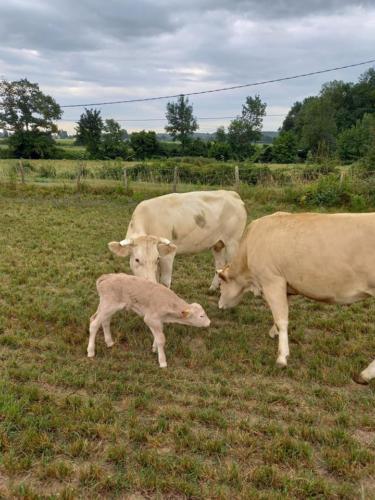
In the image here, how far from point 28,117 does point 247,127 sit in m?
40.0

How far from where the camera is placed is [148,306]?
5289 millimetres

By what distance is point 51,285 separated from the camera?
26.5 feet

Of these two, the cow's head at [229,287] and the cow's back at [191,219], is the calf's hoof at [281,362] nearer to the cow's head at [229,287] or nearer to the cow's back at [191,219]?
the cow's head at [229,287]

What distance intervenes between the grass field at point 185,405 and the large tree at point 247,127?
72.2 metres

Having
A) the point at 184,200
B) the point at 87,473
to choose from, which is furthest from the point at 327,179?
the point at 87,473

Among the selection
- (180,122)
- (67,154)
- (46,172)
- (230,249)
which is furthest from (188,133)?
(230,249)

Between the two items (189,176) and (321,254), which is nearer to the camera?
(321,254)

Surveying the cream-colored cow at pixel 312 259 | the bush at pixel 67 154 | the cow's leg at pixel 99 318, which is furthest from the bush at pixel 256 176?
the bush at pixel 67 154

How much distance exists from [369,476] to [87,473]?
2160 mm

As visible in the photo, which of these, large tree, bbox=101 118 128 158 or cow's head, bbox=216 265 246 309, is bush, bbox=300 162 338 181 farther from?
large tree, bbox=101 118 128 158

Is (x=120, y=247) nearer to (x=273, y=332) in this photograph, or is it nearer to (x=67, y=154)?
(x=273, y=332)

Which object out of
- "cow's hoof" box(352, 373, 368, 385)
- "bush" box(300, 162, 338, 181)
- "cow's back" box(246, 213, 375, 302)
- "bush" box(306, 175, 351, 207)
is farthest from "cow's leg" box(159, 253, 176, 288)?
"bush" box(300, 162, 338, 181)

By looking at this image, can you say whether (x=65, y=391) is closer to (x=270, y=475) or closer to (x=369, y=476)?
(x=270, y=475)

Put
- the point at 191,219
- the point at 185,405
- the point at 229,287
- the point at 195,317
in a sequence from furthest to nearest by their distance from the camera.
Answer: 1. the point at 191,219
2. the point at 229,287
3. the point at 195,317
4. the point at 185,405
